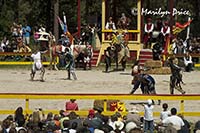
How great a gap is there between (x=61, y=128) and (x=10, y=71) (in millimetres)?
19398

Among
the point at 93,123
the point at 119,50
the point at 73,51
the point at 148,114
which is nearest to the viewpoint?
the point at 93,123

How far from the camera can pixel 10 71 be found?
35.5 metres

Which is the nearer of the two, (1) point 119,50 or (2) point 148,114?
(2) point 148,114

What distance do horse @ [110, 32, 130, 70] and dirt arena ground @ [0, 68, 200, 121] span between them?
67cm

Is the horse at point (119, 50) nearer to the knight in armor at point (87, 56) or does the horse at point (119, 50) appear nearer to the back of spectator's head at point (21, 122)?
the knight in armor at point (87, 56)

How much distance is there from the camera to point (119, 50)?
117ft

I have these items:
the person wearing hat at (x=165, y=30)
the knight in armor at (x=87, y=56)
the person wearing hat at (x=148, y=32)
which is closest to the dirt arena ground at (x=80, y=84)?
the knight in armor at (x=87, y=56)

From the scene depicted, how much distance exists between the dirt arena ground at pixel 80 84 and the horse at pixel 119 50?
2.19 feet

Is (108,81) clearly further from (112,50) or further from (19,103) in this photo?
(19,103)

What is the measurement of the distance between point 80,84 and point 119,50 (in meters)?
5.80

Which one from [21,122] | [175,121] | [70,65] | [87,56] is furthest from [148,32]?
[175,121]

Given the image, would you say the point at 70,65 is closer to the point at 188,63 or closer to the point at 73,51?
the point at 73,51

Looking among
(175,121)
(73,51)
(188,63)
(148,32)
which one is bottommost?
(175,121)

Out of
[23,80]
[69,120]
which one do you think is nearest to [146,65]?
[23,80]
